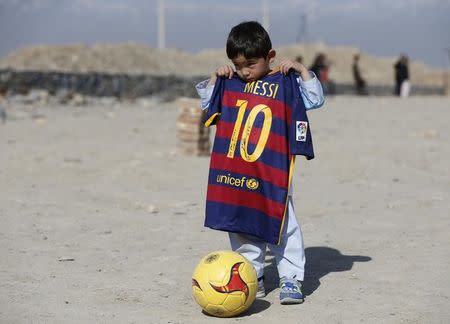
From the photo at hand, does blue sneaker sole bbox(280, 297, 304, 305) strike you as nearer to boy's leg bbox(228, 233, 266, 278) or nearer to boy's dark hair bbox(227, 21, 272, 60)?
boy's leg bbox(228, 233, 266, 278)

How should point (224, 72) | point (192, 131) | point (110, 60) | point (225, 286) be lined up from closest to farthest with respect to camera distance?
1. point (225, 286)
2. point (224, 72)
3. point (192, 131)
4. point (110, 60)

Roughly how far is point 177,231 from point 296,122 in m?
2.31

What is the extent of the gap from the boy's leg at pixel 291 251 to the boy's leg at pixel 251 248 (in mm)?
116

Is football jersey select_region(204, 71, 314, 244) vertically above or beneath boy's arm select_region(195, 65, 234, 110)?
A: beneath

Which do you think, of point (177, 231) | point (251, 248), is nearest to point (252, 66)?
point (251, 248)

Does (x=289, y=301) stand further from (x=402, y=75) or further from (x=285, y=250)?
(x=402, y=75)

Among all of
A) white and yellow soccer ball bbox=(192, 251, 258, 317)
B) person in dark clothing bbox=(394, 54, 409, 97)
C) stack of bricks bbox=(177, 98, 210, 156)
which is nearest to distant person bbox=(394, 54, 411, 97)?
person in dark clothing bbox=(394, 54, 409, 97)

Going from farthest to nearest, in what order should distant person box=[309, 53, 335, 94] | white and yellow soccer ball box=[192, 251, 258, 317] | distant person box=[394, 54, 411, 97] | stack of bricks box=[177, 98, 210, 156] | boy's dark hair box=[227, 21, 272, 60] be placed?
distant person box=[394, 54, 411, 97] → distant person box=[309, 53, 335, 94] → stack of bricks box=[177, 98, 210, 156] → boy's dark hair box=[227, 21, 272, 60] → white and yellow soccer ball box=[192, 251, 258, 317]

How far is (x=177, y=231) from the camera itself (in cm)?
675

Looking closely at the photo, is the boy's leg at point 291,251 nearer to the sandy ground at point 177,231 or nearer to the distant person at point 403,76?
the sandy ground at point 177,231

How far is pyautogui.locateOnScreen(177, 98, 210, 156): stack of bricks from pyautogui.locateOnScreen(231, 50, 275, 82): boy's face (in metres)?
5.91

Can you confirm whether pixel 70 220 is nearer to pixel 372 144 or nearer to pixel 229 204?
pixel 229 204

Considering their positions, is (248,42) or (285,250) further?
(285,250)

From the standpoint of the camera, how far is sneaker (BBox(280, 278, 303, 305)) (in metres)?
4.69
